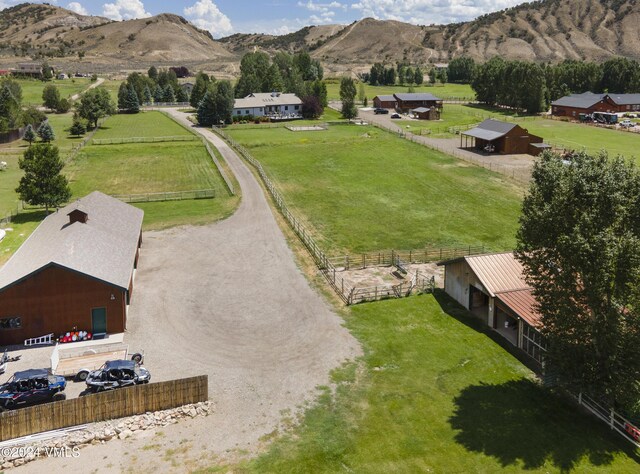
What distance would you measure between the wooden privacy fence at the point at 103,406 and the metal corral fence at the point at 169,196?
40.4 meters

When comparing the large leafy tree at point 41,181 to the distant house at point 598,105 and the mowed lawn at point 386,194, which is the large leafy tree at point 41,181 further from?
the distant house at point 598,105

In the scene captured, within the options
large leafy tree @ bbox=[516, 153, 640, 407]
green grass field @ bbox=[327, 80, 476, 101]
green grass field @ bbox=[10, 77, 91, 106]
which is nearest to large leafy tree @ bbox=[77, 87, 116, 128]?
green grass field @ bbox=[10, 77, 91, 106]

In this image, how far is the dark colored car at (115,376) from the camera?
25422 mm

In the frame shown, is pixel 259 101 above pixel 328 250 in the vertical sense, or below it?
above

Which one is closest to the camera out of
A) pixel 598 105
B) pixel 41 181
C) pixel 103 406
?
pixel 103 406

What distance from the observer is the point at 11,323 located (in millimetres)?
30594

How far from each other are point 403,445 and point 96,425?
13361 mm

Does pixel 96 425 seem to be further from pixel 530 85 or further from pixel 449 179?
pixel 530 85

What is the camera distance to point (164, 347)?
30078 millimetres

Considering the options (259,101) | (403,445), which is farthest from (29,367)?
(259,101)

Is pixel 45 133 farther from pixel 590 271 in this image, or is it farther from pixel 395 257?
pixel 590 271

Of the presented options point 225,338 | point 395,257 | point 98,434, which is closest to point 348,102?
point 395,257

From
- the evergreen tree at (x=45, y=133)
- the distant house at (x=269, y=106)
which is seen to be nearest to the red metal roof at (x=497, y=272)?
the evergreen tree at (x=45, y=133)

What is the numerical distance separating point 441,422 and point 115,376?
1565 cm
